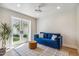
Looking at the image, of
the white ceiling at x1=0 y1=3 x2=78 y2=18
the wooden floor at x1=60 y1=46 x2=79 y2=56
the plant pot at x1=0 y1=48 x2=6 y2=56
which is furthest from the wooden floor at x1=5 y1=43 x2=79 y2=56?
the white ceiling at x1=0 y1=3 x2=78 y2=18

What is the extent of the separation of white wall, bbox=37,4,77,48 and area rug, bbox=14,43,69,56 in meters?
0.35

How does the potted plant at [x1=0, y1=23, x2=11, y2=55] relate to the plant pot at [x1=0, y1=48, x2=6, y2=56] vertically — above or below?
above

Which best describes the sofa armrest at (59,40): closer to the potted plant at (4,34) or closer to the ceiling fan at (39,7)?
the ceiling fan at (39,7)

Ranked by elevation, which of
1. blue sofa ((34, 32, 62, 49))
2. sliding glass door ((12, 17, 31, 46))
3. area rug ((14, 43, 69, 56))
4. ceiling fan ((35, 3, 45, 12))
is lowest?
area rug ((14, 43, 69, 56))

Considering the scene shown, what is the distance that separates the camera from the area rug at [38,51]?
2.26m

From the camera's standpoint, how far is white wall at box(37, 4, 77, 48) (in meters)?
2.29

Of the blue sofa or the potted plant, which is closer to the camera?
the potted plant

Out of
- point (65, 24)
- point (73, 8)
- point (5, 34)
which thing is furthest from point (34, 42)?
point (73, 8)

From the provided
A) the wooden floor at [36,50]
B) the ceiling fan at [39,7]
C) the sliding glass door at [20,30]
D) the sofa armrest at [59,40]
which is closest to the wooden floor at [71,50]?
the wooden floor at [36,50]

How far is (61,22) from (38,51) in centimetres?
109

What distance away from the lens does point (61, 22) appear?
2.40 m

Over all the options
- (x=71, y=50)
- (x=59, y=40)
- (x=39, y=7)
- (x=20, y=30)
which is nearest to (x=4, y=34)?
(x=20, y=30)

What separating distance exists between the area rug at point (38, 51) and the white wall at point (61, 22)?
0.35 m

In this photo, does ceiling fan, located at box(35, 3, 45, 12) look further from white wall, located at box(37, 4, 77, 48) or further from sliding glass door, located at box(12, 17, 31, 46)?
sliding glass door, located at box(12, 17, 31, 46)
